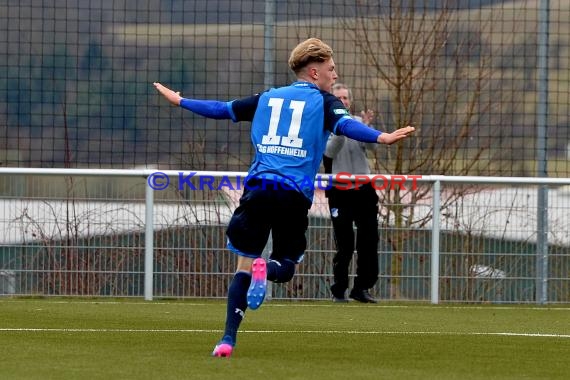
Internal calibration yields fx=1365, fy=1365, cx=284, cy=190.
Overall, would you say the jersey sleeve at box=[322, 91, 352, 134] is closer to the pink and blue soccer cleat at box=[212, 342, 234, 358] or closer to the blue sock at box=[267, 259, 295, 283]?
the blue sock at box=[267, 259, 295, 283]

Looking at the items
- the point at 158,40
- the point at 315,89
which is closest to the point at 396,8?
the point at 158,40

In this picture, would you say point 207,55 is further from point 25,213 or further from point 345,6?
point 25,213

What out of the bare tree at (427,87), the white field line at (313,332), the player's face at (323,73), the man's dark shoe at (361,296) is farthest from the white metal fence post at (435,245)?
the player's face at (323,73)

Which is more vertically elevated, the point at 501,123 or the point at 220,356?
the point at 501,123

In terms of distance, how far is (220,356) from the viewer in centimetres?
672

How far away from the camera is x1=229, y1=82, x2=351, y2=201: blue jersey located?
271 inches

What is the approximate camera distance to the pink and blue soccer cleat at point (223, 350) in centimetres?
672

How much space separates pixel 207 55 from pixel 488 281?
4.30 metres

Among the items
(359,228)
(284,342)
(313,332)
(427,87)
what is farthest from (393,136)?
(427,87)

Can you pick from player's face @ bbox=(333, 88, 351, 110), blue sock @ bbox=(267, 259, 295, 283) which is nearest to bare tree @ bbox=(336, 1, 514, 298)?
player's face @ bbox=(333, 88, 351, 110)

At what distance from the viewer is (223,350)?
22.0ft

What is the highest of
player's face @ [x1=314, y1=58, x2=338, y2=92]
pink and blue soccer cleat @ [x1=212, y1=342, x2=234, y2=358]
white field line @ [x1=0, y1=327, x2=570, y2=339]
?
player's face @ [x1=314, y1=58, x2=338, y2=92]

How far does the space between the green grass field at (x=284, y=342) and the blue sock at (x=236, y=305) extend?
136 mm

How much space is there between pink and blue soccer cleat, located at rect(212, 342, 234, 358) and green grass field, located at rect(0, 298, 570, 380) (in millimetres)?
49
